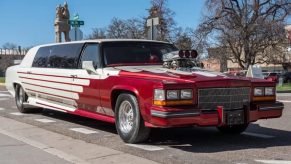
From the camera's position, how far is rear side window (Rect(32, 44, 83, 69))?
1018cm

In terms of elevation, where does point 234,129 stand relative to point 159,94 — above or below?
below

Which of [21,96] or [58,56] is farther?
[21,96]

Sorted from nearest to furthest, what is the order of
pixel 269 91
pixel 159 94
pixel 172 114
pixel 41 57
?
pixel 172 114 < pixel 159 94 < pixel 269 91 < pixel 41 57

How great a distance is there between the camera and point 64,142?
28.2 feet

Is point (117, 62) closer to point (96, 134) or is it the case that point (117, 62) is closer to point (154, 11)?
point (96, 134)

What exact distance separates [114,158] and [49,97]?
14.5 feet

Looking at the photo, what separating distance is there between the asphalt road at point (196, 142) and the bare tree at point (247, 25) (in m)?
29.0

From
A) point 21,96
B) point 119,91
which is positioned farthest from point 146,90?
point 21,96

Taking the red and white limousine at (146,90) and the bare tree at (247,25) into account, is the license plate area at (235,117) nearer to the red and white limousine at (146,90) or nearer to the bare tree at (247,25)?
the red and white limousine at (146,90)

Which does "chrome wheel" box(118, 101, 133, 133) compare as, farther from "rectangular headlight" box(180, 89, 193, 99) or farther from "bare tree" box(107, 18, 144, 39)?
"bare tree" box(107, 18, 144, 39)

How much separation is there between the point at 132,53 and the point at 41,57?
337 centimetres

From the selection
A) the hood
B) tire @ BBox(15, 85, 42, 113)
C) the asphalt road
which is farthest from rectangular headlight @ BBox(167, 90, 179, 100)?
tire @ BBox(15, 85, 42, 113)

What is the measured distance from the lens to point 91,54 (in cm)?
955

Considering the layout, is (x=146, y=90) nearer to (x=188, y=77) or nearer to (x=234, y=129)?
(x=188, y=77)
